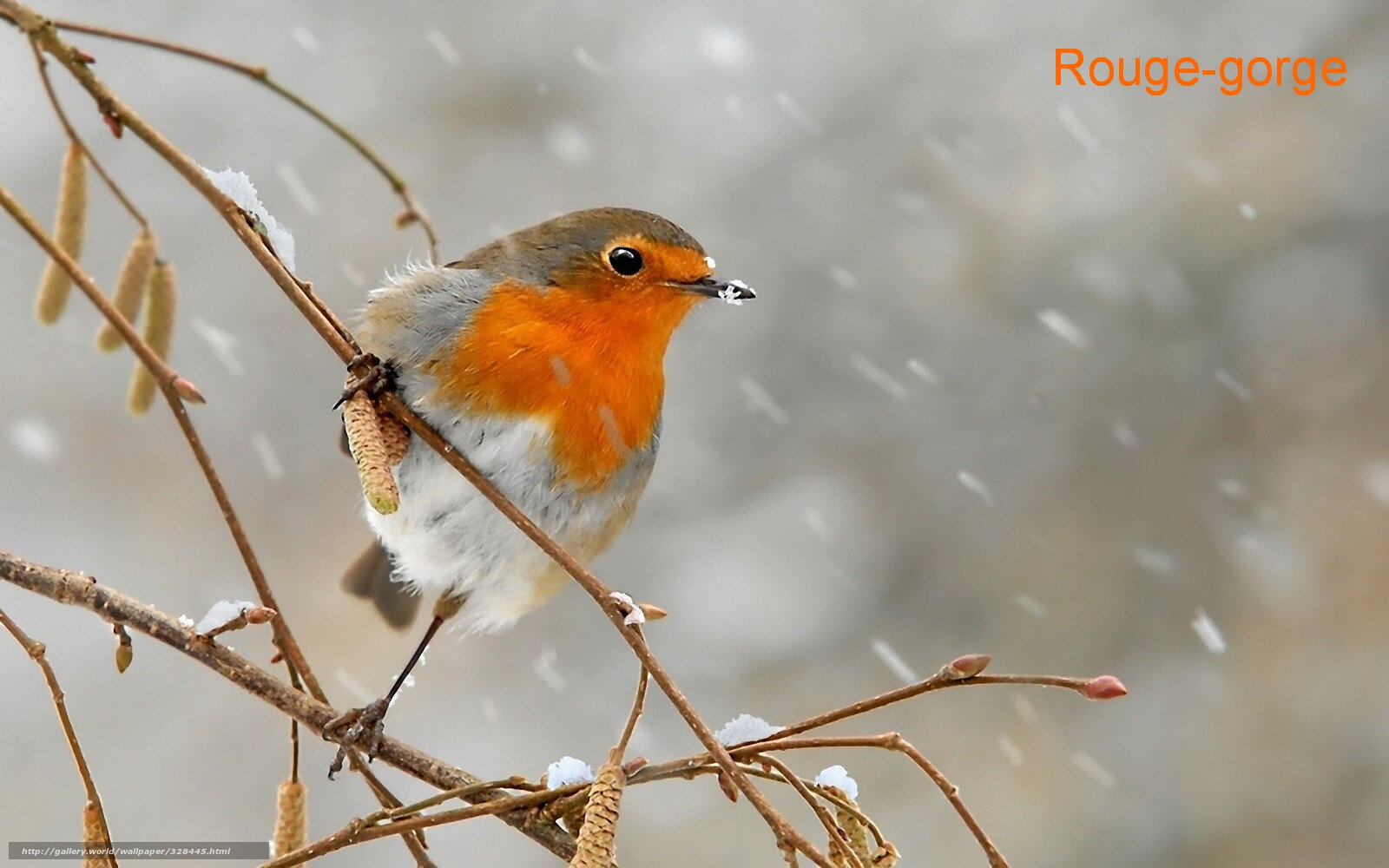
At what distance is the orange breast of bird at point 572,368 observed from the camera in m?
2.05

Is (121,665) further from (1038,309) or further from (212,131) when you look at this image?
(212,131)

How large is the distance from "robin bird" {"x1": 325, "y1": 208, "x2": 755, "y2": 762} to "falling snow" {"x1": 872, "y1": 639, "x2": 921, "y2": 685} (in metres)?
2.72

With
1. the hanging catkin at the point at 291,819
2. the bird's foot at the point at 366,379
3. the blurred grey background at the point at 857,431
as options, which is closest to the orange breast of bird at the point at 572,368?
the bird's foot at the point at 366,379

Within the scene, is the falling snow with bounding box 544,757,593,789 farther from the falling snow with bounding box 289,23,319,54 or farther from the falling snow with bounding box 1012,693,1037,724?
the falling snow with bounding box 289,23,319,54

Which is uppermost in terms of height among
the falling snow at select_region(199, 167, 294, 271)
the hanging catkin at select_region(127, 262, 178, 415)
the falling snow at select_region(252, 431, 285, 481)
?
the falling snow at select_region(252, 431, 285, 481)

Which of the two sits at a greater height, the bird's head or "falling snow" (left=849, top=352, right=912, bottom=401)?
"falling snow" (left=849, top=352, right=912, bottom=401)

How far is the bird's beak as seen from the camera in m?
2.03

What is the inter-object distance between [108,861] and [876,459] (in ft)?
14.3

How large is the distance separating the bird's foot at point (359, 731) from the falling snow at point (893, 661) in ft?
10.3

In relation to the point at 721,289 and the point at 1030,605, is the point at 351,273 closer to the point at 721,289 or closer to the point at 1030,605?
the point at 1030,605

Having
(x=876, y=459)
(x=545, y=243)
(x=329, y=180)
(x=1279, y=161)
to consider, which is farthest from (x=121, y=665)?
(x=1279, y=161)

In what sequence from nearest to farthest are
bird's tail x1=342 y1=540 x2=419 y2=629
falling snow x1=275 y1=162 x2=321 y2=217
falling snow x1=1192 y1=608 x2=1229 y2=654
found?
bird's tail x1=342 y1=540 x2=419 y2=629 < falling snow x1=1192 y1=608 x2=1229 y2=654 < falling snow x1=275 y1=162 x2=321 y2=217

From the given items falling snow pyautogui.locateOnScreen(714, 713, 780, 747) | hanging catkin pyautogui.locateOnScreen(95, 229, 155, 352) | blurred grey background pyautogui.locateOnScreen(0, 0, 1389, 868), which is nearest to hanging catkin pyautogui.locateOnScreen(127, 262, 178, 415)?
hanging catkin pyautogui.locateOnScreen(95, 229, 155, 352)

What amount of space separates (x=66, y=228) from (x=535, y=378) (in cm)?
70
